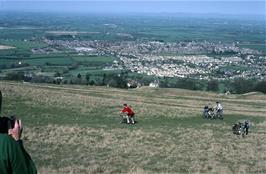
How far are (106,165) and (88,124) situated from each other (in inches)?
441

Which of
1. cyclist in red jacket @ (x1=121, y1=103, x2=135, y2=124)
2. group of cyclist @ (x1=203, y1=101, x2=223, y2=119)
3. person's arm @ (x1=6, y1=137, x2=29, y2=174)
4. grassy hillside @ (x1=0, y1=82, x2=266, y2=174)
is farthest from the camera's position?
group of cyclist @ (x1=203, y1=101, x2=223, y2=119)

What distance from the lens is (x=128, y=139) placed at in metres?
23.0

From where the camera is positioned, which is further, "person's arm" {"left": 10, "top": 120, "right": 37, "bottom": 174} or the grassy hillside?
the grassy hillside

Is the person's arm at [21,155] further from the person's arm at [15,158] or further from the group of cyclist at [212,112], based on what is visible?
the group of cyclist at [212,112]

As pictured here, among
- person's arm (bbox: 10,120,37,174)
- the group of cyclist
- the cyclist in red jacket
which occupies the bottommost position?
the group of cyclist

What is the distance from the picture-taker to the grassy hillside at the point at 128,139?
17.0 m

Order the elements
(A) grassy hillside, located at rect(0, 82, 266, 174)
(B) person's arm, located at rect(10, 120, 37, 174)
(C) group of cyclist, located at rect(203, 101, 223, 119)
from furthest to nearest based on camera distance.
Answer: (C) group of cyclist, located at rect(203, 101, 223, 119) → (A) grassy hillside, located at rect(0, 82, 266, 174) → (B) person's arm, located at rect(10, 120, 37, 174)

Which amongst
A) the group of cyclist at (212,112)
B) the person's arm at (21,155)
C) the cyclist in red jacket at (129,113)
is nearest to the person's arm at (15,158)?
the person's arm at (21,155)

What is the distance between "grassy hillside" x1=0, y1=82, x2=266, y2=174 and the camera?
17.0 metres

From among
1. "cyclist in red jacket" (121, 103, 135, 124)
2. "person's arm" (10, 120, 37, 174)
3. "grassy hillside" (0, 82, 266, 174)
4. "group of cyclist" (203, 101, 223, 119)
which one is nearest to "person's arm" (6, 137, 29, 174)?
"person's arm" (10, 120, 37, 174)

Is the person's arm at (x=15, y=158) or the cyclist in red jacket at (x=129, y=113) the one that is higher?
the person's arm at (x=15, y=158)

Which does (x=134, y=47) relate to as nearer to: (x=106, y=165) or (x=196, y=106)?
(x=196, y=106)

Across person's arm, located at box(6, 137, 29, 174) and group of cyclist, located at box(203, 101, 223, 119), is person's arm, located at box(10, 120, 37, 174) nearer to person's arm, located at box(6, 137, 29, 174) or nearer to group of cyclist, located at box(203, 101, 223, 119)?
person's arm, located at box(6, 137, 29, 174)

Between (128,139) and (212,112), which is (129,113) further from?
(212,112)
